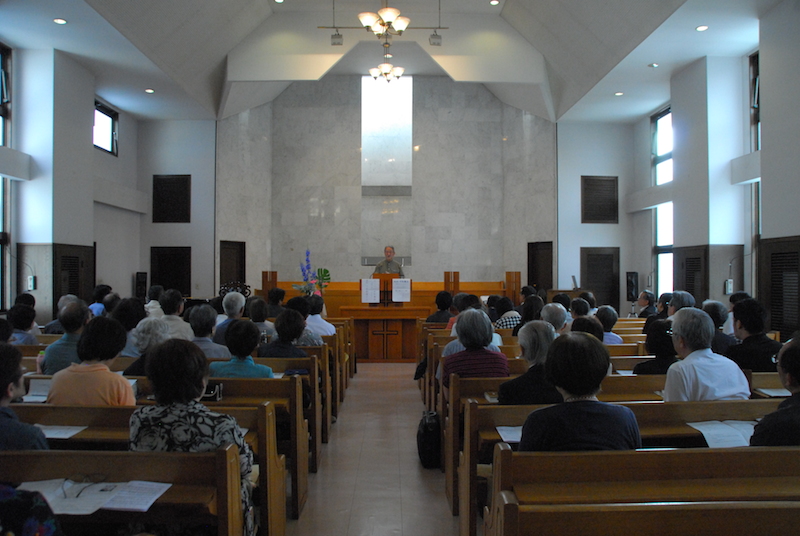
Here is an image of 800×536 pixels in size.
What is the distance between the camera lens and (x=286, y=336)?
382cm

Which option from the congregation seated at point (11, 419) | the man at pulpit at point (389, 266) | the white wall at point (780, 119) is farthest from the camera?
the man at pulpit at point (389, 266)

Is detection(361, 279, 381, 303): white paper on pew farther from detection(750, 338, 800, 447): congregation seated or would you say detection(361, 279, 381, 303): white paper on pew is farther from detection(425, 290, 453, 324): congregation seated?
detection(750, 338, 800, 447): congregation seated

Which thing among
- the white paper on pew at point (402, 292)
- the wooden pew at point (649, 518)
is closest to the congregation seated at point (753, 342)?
the wooden pew at point (649, 518)

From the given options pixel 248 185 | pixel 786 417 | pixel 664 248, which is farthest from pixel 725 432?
pixel 248 185

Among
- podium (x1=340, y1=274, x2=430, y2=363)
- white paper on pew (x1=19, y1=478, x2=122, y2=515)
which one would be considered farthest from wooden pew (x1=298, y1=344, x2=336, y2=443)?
podium (x1=340, y1=274, x2=430, y2=363)

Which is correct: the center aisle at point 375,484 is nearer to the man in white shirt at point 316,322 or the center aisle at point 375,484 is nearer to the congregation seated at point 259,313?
the man in white shirt at point 316,322

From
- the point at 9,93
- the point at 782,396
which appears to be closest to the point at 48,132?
the point at 9,93

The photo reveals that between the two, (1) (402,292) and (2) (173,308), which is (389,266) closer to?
(1) (402,292)

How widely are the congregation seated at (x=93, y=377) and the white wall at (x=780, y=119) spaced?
6778mm

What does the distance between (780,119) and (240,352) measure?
6516mm

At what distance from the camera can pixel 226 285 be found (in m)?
10.9

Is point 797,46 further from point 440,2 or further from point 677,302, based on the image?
point 440,2

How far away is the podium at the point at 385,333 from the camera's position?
815 centimetres

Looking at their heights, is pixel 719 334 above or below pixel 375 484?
above
